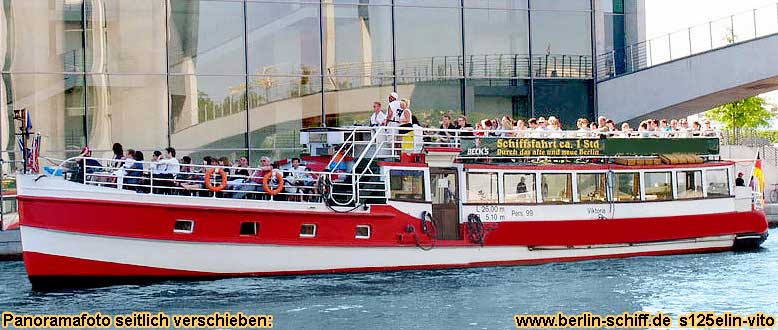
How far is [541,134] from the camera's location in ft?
98.0

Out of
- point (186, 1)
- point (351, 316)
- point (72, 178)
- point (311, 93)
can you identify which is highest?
point (186, 1)

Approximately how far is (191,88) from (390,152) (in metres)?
9.18

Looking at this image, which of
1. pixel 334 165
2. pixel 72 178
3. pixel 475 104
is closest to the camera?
pixel 72 178

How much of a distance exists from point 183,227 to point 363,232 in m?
3.85

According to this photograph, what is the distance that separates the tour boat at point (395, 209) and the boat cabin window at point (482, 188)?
27mm

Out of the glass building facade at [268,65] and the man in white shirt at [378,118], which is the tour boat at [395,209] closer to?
the man in white shirt at [378,118]

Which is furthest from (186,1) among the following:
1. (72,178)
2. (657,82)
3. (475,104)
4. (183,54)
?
(657,82)

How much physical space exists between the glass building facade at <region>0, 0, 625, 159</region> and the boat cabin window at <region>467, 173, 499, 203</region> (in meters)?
9.14

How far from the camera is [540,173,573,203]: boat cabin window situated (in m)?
28.6

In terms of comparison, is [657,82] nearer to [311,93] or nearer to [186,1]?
[311,93]

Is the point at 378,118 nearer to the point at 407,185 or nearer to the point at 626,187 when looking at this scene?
the point at 407,185

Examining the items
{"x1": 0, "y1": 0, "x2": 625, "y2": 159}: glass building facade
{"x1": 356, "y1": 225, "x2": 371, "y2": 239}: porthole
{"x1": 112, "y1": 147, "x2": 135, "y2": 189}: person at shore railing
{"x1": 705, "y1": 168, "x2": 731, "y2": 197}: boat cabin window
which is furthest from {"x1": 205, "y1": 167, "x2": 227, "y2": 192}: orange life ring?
{"x1": 705, "y1": 168, "x2": 731, "y2": 197}: boat cabin window

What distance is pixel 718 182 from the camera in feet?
103

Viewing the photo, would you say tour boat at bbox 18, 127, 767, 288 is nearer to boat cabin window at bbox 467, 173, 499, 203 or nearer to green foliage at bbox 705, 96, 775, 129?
boat cabin window at bbox 467, 173, 499, 203
